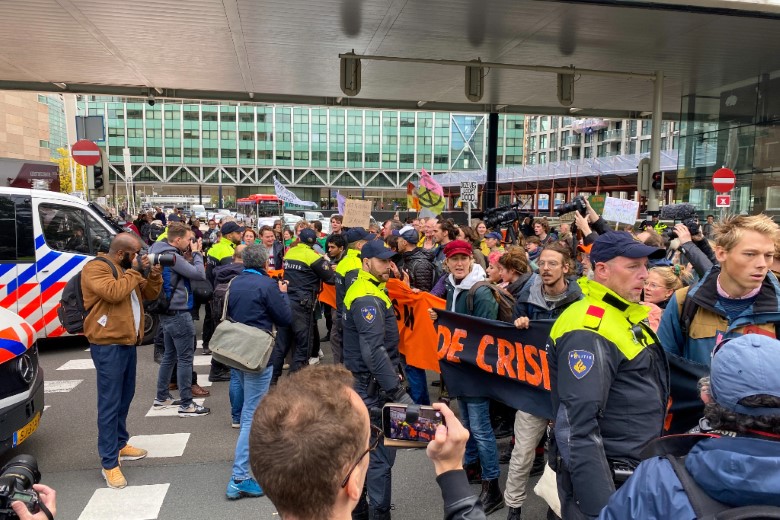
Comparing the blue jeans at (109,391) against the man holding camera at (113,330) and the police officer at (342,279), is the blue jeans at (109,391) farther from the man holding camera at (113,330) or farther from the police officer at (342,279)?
the police officer at (342,279)

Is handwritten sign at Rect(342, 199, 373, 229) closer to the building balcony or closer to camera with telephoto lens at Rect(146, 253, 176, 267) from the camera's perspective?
camera with telephoto lens at Rect(146, 253, 176, 267)

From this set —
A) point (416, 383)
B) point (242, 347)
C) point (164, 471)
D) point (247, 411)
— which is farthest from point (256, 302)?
point (416, 383)

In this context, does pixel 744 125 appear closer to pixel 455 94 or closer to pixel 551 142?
pixel 455 94

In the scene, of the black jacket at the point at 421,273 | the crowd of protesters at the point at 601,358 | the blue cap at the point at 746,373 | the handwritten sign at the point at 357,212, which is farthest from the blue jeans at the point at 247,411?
the handwritten sign at the point at 357,212

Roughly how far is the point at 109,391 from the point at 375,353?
244 centimetres

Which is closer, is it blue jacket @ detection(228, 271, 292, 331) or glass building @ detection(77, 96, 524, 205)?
blue jacket @ detection(228, 271, 292, 331)

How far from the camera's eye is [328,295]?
9.41 m

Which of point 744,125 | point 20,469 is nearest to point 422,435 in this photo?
point 20,469

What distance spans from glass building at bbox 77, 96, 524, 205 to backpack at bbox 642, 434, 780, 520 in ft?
283

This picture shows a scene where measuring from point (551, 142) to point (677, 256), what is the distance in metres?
99.4

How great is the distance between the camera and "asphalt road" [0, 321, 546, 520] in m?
4.64

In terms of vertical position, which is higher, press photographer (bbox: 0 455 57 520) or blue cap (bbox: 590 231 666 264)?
blue cap (bbox: 590 231 666 264)

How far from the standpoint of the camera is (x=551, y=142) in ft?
332

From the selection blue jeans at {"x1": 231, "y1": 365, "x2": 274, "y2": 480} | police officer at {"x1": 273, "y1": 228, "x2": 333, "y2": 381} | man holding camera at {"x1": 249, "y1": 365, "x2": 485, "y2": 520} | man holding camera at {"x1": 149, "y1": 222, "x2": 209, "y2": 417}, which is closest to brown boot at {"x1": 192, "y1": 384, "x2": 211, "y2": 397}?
man holding camera at {"x1": 149, "y1": 222, "x2": 209, "y2": 417}
